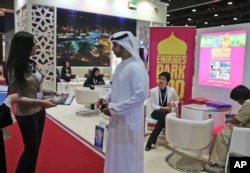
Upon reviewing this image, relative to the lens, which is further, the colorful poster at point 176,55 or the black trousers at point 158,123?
the colorful poster at point 176,55

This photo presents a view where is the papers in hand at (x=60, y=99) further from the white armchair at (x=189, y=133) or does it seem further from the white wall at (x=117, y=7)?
the white wall at (x=117, y=7)

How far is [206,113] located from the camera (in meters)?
3.61

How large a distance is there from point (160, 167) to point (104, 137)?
799 millimetres

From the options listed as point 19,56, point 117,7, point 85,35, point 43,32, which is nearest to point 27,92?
point 19,56

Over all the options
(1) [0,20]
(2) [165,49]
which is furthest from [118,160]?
(1) [0,20]

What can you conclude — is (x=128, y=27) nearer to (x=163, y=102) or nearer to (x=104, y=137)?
(x=163, y=102)

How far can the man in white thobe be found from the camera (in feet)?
7.45

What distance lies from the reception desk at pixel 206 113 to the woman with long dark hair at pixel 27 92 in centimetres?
213

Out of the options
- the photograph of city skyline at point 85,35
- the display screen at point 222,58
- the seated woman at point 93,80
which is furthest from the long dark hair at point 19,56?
the photograph of city skyline at point 85,35

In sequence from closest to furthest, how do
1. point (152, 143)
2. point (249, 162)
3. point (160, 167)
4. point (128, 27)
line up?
point (249, 162), point (160, 167), point (152, 143), point (128, 27)

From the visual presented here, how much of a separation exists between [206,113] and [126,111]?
1748 mm

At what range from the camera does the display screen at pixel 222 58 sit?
12.6 ft

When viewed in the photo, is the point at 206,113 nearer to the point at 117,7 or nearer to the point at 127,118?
the point at 127,118

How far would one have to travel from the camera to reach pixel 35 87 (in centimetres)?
236
